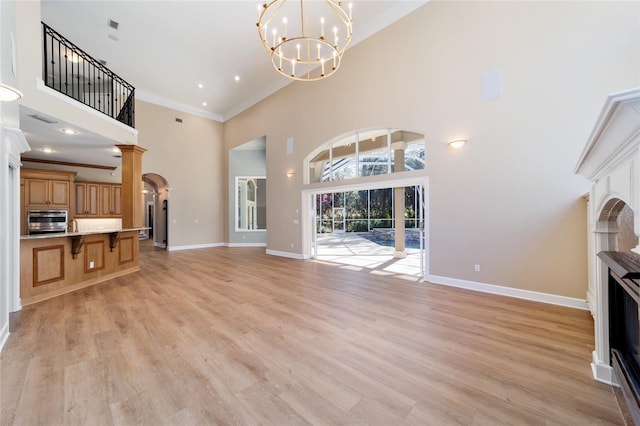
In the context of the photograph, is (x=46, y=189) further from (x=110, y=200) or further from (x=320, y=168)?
(x=320, y=168)

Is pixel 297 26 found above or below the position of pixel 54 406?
above

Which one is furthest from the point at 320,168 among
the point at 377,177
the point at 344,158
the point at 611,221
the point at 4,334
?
the point at 4,334

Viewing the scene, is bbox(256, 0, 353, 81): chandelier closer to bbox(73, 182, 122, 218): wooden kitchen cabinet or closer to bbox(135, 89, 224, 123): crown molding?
bbox(135, 89, 224, 123): crown molding

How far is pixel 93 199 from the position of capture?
7945 mm

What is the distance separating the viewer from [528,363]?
82.5 inches

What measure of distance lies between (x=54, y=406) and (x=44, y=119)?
471cm

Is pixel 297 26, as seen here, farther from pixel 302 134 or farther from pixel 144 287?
pixel 144 287

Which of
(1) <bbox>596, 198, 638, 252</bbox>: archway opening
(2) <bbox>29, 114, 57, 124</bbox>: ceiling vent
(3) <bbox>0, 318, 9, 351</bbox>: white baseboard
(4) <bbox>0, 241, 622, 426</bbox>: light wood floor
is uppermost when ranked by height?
(2) <bbox>29, 114, 57, 124</bbox>: ceiling vent

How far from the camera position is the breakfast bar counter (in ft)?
12.1

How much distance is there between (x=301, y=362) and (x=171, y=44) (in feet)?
24.9

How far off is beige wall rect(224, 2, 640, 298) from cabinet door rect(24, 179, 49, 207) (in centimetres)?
896

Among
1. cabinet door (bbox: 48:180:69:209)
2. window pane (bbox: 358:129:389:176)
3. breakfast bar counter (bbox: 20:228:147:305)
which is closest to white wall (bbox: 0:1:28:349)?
breakfast bar counter (bbox: 20:228:147:305)

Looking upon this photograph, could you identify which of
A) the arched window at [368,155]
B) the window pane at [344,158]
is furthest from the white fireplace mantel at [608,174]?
the window pane at [344,158]

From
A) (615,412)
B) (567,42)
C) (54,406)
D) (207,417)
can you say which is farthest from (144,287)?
(567,42)
